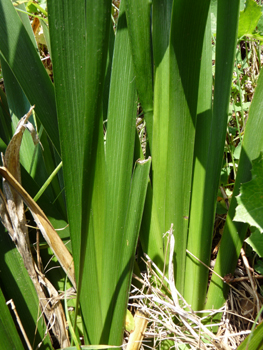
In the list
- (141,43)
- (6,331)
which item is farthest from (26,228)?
(141,43)

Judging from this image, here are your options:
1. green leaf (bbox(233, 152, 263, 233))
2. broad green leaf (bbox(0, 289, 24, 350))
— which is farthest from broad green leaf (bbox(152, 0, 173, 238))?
broad green leaf (bbox(0, 289, 24, 350))

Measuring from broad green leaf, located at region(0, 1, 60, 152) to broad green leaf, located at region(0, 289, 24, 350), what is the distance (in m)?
0.30

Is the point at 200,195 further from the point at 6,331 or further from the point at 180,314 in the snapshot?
the point at 6,331

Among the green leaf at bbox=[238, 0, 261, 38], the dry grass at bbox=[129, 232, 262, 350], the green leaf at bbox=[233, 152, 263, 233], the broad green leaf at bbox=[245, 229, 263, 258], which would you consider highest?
the green leaf at bbox=[238, 0, 261, 38]

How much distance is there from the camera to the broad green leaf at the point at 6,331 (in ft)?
1.62

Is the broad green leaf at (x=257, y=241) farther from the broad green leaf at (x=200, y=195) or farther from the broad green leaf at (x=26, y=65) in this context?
the broad green leaf at (x=26, y=65)

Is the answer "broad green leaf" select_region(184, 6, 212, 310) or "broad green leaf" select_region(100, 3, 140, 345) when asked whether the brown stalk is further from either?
"broad green leaf" select_region(184, 6, 212, 310)

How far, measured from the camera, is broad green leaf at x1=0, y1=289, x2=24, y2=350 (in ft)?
1.62

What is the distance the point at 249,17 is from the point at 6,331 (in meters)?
0.78

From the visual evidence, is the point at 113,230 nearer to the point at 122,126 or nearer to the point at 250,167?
the point at 122,126

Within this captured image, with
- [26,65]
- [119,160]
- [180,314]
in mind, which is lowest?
[180,314]

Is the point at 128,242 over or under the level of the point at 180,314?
over

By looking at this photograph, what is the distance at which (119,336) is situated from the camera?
56cm

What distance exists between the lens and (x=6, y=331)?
0.51 meters
